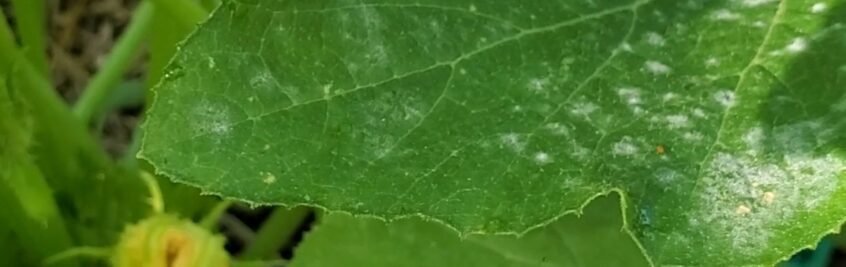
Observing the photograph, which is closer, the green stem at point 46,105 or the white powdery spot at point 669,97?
the white powdery spot at point 669,97

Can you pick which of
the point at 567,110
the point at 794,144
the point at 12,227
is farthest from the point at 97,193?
the point at 794,144

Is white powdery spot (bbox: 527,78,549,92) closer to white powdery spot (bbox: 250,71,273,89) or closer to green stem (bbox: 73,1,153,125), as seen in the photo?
white powdery spot (bbox: 250,71,273,89)

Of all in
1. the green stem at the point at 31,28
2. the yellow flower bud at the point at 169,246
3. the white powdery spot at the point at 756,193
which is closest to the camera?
the white powdery spot at the point at 756,193

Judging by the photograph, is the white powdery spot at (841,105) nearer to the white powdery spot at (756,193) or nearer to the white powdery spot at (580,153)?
the white powdery spot at (756,193)

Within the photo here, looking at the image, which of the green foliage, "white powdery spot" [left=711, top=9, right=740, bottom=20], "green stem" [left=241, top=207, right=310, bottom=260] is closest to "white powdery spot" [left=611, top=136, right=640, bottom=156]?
the green foliage

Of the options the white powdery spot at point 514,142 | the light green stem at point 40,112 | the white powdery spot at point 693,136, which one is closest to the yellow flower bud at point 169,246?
the light green stem at point 40,112

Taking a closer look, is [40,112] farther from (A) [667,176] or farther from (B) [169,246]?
(A) [667,176]
